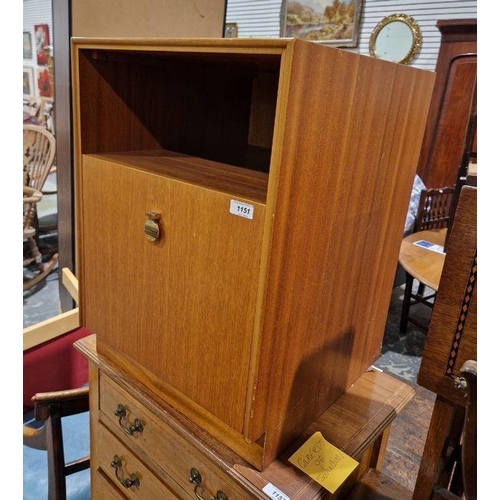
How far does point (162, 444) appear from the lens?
97cm

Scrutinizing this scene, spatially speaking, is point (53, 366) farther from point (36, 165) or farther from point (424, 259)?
point (36, 165)

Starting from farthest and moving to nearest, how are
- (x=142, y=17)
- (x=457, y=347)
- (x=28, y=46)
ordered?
(x=28, y=46) < (x=142, y=17) < (x=457, y=347)

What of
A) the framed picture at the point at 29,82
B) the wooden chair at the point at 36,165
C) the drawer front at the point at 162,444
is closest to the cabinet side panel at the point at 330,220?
the drawer front at the point at 162,444

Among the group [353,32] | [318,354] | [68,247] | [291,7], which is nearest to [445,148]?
[353,32]

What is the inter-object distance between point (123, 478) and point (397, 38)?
481 centimetres

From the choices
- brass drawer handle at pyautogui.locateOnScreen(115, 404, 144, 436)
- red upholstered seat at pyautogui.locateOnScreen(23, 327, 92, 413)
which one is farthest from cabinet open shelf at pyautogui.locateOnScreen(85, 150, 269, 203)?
red upholstered seat at pyautogui.locateOnScreen(23, 327, 92, 413)

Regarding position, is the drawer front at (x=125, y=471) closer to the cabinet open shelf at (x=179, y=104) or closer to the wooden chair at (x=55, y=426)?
the wooden chair at (x=55, y=426)

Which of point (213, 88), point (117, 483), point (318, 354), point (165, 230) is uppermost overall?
point (213, 88)

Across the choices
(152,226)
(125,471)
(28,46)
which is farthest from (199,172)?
(28,46)

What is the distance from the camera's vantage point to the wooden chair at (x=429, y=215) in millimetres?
3025

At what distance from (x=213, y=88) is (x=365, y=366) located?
0.74m

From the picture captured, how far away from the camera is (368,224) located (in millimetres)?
807

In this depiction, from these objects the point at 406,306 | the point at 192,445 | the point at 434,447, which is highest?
the point at 434,447

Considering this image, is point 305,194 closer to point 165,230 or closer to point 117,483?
point 165,230
